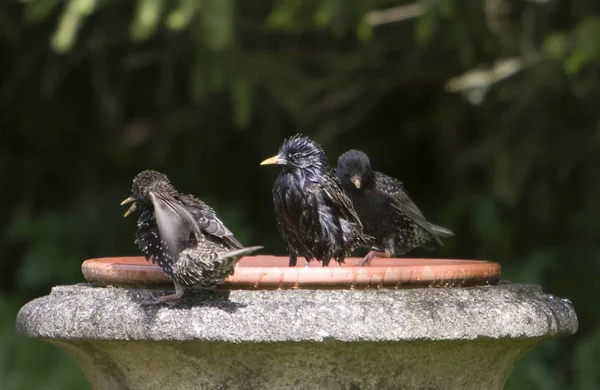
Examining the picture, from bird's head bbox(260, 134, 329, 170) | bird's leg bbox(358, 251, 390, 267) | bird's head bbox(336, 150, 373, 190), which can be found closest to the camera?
bird's head bbox(260, 134, 329, 170)

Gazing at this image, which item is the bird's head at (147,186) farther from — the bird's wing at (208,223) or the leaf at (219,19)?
the leaf at (219,19)

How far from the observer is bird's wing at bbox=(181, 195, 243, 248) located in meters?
2.78

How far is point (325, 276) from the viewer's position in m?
2.59

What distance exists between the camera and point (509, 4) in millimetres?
5953

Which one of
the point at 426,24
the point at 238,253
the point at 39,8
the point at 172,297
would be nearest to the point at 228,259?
the point at 238,253

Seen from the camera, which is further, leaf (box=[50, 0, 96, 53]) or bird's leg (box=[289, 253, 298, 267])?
leaf (box=[50, 0, 96, 53])

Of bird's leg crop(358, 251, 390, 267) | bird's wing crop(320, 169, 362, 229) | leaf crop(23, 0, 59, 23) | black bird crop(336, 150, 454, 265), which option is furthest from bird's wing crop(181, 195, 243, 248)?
leaf crop(23, 0, 59, 23)

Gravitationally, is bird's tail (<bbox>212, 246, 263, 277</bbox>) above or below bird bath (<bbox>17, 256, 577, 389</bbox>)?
above

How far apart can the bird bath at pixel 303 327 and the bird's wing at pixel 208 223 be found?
0.57 feet

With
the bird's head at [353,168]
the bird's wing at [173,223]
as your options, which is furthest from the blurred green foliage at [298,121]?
the bird's wing at [173,223]

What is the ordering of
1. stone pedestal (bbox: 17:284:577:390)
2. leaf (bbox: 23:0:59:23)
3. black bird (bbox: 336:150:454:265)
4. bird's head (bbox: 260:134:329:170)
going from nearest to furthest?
stone pedestal (bbox: 17:284:577:390)
bird's head (bbox: 260:134:329:170)
black bird (bbox: 336:150:454:265)
leaf (bbox: 23:0:59:23)

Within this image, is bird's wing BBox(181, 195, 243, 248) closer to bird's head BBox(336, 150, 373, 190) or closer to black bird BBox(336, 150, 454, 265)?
bird's head BBox(336, 150, 373, 190)

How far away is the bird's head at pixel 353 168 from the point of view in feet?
12.5

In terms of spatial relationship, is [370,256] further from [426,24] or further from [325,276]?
[426,24]
